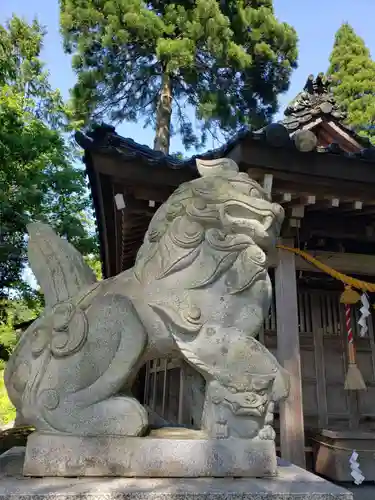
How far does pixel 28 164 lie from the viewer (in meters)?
8.55

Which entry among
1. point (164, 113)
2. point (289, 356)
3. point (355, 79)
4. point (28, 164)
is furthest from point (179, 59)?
point (289, 356)

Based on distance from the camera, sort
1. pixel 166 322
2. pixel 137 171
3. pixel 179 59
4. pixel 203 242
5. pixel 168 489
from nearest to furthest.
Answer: pixel 168 489
pixel 166 322
pixel 203 242
pixel 137 171
pixel 179 59

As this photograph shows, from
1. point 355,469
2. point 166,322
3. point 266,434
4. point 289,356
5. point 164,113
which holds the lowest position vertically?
point 355,469

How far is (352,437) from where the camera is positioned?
178 inches

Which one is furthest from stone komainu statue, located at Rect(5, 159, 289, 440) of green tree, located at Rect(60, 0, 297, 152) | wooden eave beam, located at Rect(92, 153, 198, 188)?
green tree, located at Rect(60, 0, 297, 152)

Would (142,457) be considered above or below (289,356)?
below

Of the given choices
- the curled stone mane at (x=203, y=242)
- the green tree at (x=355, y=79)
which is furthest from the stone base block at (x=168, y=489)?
the green tree at (x=355, y=79)

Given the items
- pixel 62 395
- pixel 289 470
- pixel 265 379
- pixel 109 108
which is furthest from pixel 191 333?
pixel 109 108

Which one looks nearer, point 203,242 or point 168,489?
point 168,489

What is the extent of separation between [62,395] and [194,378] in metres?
0.76

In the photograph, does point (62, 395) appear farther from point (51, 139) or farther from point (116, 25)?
point (116, 25)

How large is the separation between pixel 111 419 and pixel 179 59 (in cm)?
1019

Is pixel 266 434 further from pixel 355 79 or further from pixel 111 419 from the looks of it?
pixel 355 79

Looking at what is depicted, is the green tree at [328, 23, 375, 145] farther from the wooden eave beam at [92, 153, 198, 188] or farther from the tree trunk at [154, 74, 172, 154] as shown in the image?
the wooden eave beam at [92, 153, 198, 188]
